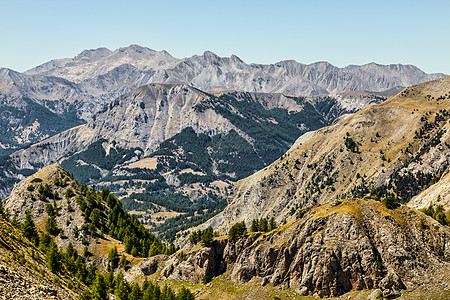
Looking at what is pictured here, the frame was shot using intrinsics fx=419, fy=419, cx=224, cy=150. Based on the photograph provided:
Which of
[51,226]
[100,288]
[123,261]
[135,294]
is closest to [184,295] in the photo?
[135,294]

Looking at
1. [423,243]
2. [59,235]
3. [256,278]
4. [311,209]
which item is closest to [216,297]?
[256,278]

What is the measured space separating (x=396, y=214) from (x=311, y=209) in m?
28.2

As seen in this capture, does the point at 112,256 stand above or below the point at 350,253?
below

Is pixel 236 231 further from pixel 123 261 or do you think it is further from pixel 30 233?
pixel 30 233

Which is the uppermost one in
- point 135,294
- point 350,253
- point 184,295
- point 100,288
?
point 350,253

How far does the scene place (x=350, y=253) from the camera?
4835 inches

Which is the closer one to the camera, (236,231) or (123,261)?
(236,231)

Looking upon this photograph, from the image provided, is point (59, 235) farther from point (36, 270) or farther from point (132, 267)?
point (36, 270)

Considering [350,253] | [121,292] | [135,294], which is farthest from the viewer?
[121,292]

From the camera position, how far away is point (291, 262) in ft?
437

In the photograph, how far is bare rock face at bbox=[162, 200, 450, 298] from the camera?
4587 inches

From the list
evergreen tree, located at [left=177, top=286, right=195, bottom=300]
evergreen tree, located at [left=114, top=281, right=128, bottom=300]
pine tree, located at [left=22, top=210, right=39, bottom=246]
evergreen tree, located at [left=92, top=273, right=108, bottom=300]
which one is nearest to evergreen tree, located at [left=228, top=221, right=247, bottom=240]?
evergreen tree, located at [left=177, top=286, right=195, bottom=300]

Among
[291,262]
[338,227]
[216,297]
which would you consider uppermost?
[338,227]

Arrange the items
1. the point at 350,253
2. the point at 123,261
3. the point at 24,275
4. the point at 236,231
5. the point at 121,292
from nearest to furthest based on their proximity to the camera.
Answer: the point at 24,275 → the point at 350,253 → the point at 121,292 → the point at 236,231 → the point at 123,261
